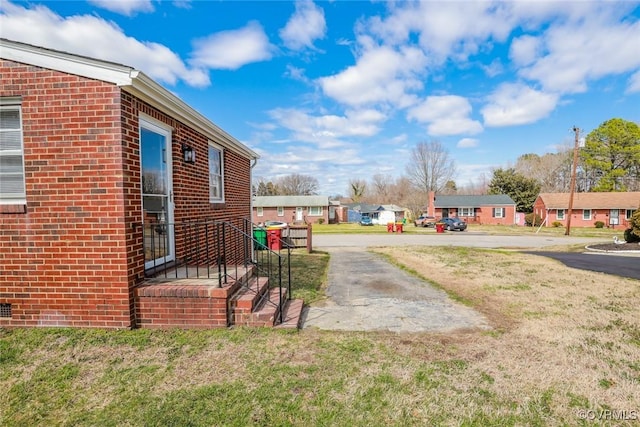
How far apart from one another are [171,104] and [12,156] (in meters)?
2.09

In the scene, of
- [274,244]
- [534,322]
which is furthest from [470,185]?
[534,322]

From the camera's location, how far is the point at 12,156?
4.03m

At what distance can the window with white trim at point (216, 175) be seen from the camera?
7098mm

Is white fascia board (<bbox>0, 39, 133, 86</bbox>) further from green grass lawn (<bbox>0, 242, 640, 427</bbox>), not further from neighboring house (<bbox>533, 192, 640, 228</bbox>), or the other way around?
neighboring house (<bbox>533, 192, 640, 228</bbox>)

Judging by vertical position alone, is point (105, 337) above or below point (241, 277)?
below

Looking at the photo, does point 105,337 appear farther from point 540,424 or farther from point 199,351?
point 540,424

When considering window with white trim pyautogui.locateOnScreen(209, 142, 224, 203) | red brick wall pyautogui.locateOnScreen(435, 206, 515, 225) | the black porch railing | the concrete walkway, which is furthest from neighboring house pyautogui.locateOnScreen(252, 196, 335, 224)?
the black porch railing

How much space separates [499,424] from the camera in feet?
8.07

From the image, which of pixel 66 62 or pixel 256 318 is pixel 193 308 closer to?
pixel 256 318

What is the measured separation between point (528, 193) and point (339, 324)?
47357 millimetres

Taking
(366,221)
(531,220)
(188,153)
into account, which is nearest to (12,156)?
(188,153)

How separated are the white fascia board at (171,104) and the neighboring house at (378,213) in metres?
41.6

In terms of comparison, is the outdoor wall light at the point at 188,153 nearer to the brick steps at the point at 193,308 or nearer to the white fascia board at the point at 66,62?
the white fascia board at the point at 66,62

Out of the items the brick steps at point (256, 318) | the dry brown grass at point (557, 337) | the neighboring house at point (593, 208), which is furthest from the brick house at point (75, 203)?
the neighboring house at point (593, 208)
